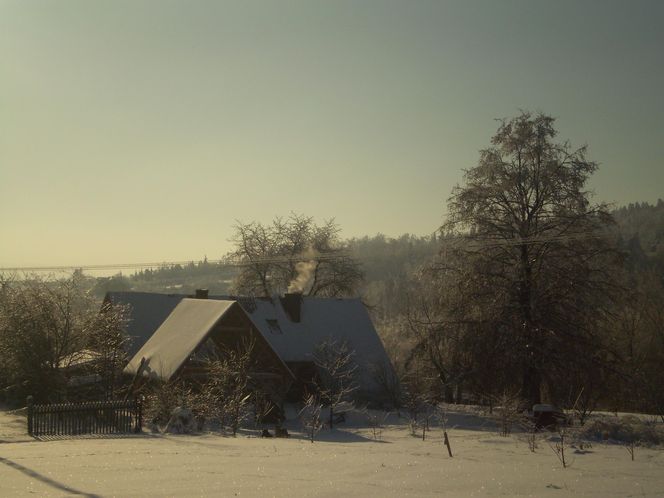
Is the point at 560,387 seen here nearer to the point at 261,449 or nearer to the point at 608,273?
the point at 608,273

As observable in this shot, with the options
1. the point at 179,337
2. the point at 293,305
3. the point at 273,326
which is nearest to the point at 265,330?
the point at 273,326

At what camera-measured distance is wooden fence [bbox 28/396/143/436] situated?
20.2 m

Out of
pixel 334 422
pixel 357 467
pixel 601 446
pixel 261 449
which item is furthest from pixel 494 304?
pixel 357 467

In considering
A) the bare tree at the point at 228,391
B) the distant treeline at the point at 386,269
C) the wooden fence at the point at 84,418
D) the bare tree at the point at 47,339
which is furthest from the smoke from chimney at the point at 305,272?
the distant treeline at the point at 386,269

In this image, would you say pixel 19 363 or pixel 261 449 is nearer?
pixel 261 449

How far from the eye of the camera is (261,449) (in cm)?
1498

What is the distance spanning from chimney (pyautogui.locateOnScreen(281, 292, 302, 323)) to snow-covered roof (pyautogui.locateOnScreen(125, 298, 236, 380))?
6.84 metres

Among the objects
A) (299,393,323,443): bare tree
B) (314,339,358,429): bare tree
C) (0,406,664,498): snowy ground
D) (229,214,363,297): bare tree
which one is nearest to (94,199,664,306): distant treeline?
(229,214,363,297): bare tree

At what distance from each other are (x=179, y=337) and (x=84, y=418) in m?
9.08

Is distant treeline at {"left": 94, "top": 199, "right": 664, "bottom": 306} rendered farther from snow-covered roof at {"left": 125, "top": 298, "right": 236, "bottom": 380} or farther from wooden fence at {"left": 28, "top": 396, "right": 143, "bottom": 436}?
wooden fence at {"left": 28, "top": 396, "right": 143, "bottom": 436}

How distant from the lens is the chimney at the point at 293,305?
38469 mm

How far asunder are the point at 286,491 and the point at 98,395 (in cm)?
2097

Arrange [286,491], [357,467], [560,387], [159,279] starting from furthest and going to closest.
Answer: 1. [159,279]
2. [560,387]
3. [357,467]
4. [286,491]

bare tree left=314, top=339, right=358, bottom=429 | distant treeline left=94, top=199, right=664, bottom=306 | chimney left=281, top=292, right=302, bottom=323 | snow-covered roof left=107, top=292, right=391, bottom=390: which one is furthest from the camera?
distant treeline left=94, top=199, right=664, bottom=306
